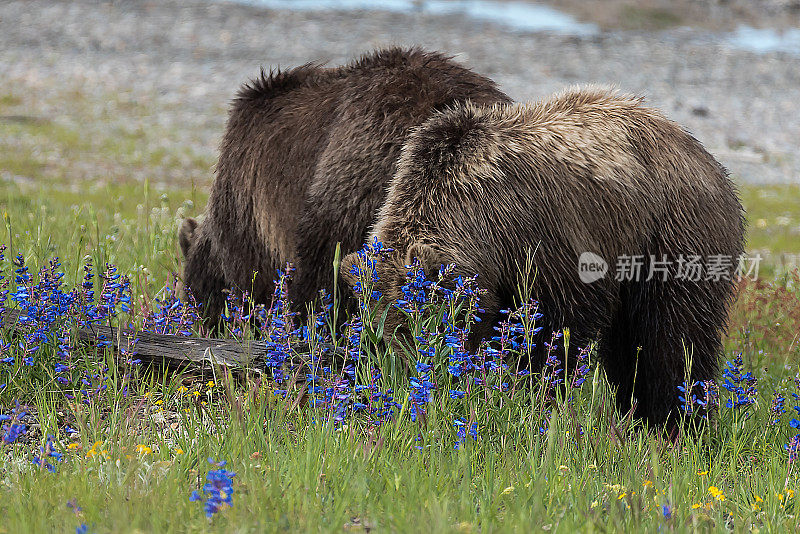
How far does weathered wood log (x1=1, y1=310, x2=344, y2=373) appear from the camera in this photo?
3.98m

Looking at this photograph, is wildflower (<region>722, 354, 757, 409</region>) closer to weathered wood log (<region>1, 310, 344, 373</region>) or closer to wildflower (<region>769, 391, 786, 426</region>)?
wildflower (<region>769, 391, 786, 426</region>)

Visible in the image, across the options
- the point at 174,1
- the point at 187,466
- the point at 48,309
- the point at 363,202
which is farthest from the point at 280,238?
the point at 174,1

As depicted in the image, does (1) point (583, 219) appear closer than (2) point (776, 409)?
Yes

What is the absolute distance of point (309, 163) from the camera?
15.4 ft

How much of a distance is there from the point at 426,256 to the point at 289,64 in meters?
21.6

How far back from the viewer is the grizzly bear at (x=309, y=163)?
4.30 meters

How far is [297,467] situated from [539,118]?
1.82 m

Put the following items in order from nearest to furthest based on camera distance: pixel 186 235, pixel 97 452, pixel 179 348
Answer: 1. pixel 97 452
2. pixel 179 348
3. pixel 186 235

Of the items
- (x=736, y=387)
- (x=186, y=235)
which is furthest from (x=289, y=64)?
(x=736, y=387)

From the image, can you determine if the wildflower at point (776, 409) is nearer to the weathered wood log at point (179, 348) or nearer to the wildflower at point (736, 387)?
the wildflower at point (736, 387)

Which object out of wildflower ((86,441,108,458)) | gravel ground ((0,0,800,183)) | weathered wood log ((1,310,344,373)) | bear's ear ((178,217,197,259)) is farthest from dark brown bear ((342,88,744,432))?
gravel ground ((0,0,800,183))

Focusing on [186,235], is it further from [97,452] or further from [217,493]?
[217,493]

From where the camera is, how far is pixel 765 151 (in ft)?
67.4

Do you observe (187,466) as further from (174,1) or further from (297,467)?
(174,1)
